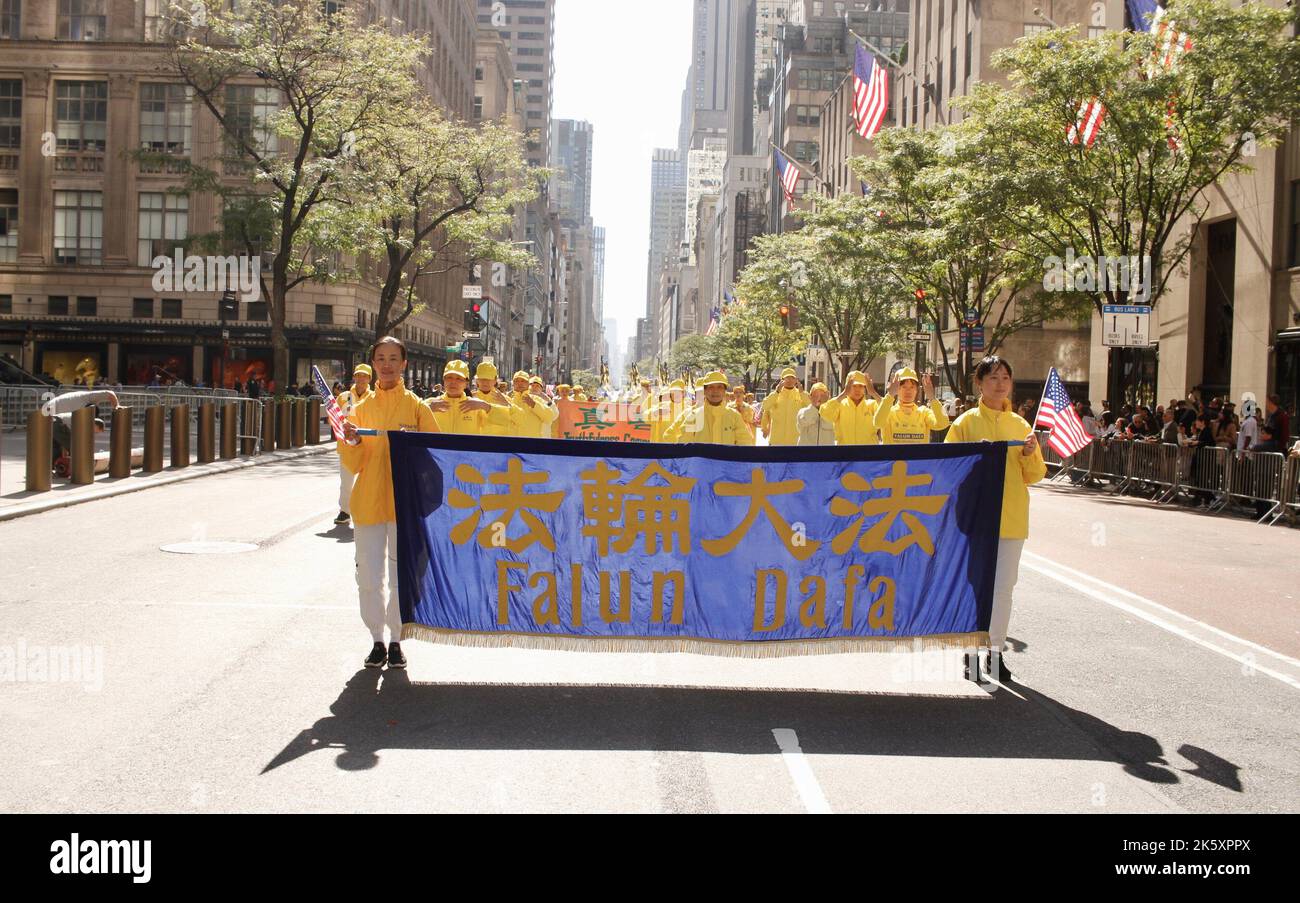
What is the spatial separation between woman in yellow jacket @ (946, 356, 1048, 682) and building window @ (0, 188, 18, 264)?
62.0 meters

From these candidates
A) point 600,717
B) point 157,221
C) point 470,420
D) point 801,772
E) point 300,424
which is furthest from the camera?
point 157,221

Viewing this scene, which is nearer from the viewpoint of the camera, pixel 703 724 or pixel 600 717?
pixel 703 724

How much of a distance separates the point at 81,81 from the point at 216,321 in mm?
13471

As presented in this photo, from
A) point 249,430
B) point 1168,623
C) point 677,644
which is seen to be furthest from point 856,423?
point 249,430

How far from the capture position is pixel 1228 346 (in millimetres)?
32812

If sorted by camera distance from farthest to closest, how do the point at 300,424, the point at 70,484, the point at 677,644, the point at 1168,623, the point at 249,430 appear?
the point at 300,424 < the point at 249,430 < the point at 70,484 < the point at 1168,623 < the point at 677,644

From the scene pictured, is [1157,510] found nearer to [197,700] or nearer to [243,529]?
[243,529]

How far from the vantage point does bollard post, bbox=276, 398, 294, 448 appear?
30883 mm

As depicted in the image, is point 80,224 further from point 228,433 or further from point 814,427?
point 814,427

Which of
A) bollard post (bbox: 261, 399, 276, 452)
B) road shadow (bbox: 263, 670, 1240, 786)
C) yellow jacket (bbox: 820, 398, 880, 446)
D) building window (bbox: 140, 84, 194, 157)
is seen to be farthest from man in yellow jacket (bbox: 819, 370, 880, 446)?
building window (bbox: 140, 84, 194, 157)

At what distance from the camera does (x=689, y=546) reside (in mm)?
7070

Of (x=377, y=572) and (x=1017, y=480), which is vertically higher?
(x=1017, y=480)

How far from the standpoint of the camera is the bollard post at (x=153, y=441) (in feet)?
68.1

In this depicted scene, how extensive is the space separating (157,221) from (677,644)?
58867mm
